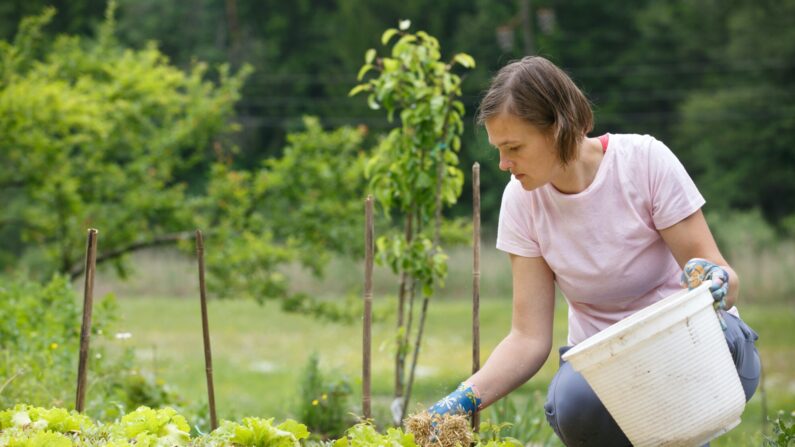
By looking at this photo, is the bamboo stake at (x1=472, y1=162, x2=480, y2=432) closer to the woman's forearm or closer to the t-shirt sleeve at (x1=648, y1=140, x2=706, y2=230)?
the woman's forearm

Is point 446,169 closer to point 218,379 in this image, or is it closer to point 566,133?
point 566,133

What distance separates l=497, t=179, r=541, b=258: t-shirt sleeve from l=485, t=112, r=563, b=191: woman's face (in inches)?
8.1

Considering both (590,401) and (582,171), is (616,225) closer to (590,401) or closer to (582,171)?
(582,171)

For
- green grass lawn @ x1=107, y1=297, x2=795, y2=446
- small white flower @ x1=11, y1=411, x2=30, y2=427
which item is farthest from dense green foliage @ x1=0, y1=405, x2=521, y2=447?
green grass lawn @ x1=107, y1=297, x2=795, y2=446

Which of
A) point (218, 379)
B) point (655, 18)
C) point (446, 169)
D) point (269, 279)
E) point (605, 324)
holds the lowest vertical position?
point (218, 379)

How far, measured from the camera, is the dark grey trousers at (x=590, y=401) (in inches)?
95.1

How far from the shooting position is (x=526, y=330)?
104 inches

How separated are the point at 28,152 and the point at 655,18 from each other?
72.3 ft

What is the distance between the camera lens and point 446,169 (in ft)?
12.6

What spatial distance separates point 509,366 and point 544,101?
0.67 meters

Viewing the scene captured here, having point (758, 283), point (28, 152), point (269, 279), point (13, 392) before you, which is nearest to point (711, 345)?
point (13, 392)

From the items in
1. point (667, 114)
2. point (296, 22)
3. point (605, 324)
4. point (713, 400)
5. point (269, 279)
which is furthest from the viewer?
point (296, 22)

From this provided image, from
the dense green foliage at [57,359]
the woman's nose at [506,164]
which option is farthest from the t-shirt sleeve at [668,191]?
the dense green foliage at [57,359]


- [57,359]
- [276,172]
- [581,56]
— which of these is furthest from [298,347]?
[581,56]
